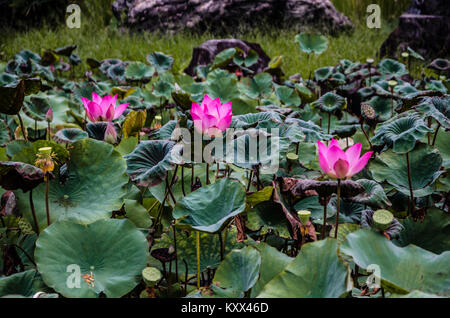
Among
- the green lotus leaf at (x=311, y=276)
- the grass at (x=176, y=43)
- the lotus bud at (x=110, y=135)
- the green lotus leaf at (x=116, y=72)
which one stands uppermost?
the lotus bud at (x=110, y=135)

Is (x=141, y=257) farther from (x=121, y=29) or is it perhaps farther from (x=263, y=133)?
(x=121, y=29)

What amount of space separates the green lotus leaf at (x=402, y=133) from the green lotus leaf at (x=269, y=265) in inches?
13.8

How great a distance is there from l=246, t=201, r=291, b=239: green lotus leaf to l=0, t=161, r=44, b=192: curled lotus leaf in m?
0.39

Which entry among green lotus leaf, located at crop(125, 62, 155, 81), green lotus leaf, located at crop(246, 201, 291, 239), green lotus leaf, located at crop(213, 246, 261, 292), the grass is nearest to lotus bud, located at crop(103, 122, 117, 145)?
green lotus leaf, located at crop(246, 201, 291, 239)

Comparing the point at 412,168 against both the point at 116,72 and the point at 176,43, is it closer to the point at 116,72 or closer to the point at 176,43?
the point at 116,72

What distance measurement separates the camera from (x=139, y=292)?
815 millimetres

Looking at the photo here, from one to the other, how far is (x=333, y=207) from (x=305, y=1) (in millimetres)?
4106

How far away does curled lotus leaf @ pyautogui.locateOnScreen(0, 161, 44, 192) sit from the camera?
26.6 inches

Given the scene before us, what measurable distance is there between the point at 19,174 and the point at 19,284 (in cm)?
17

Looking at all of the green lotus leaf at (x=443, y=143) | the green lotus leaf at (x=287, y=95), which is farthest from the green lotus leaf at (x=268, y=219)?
the green lotus leaf at (x=287, y=95)

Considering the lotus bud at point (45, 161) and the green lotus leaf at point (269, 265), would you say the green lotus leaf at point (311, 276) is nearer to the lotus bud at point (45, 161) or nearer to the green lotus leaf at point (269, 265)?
the green lotus leaf at point (269, 265)

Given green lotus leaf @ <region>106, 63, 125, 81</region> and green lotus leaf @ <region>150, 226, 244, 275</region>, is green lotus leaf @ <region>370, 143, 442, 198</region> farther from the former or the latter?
green lotus leaf @ <region>106, 63, 125, 81</region>

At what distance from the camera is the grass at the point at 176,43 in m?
3.48

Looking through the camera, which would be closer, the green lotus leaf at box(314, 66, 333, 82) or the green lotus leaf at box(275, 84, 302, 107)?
the green lotus leaf at box(275, 84, 302, 107)
